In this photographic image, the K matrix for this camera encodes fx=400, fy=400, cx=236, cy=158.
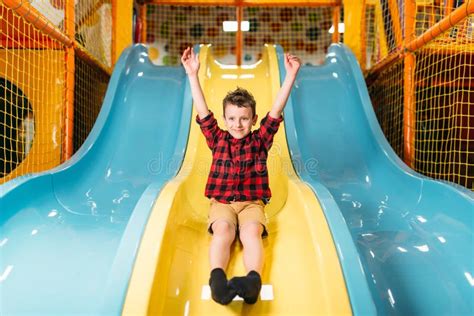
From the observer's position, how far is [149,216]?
4.26ft

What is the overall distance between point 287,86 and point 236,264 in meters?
0.72

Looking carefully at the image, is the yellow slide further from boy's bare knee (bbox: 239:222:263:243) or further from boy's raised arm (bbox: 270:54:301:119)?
boy's raised arm (bbox: 270:54:301:119)

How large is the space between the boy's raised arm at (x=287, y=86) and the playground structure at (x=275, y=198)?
31 cm

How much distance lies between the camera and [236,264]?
4.41 ft

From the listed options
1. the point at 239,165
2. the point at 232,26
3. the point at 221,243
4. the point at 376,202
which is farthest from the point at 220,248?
the point at 232,26

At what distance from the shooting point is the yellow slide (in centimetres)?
112

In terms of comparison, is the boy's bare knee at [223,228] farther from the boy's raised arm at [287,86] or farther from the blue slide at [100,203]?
the boy's raised arm at [287,86]

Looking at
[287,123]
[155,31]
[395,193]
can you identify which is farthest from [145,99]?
[155,31]

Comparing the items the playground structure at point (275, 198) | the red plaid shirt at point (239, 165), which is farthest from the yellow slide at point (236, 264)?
the red plaid shirt at point (239, 165)

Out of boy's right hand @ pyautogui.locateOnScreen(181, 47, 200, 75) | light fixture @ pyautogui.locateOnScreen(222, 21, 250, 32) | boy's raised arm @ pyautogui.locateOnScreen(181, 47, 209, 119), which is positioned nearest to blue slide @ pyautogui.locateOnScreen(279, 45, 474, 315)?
boy's raised arm @ pyautogui.locateOnScreen(181, 47, 209, 119)

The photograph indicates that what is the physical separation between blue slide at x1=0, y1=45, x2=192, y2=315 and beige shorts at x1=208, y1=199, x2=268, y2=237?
235 mm

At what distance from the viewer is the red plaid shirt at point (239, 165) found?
5.21ft

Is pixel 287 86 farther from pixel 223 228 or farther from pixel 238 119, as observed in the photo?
pixel 223 228

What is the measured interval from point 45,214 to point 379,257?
1.33 meters
